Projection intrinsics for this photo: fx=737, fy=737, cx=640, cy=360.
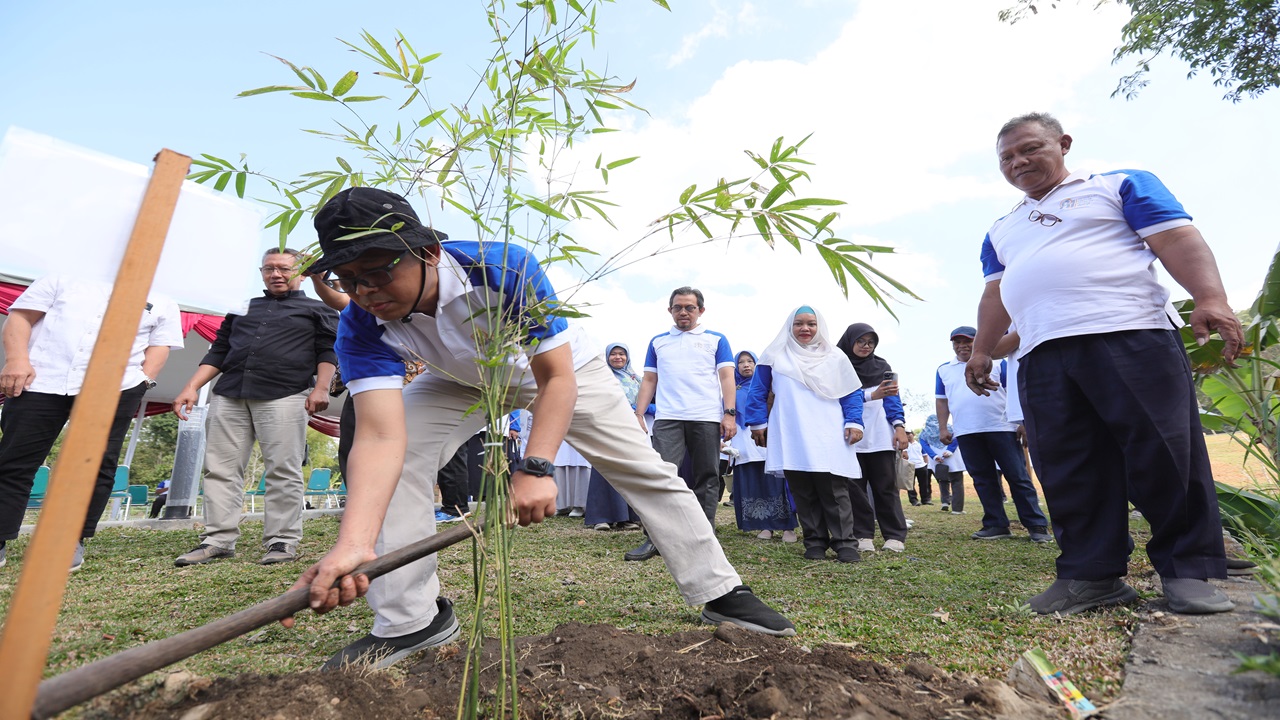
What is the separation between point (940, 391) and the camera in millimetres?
7398

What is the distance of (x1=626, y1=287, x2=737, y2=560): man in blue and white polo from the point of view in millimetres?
5559

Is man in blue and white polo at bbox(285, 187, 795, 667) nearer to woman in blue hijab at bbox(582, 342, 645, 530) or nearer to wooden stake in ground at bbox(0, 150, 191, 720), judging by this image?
wooden stake in ground at bbox(0, 150, 191, 720)

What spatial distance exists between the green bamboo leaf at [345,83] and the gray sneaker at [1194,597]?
9.49ft

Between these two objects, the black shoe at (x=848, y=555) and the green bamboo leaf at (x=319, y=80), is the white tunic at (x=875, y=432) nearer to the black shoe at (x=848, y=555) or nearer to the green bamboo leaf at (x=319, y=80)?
the black shoe at (x=848, y=555)

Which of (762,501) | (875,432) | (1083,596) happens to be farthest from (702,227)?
(762,501)

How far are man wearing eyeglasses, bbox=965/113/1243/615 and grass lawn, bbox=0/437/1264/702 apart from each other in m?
0.27

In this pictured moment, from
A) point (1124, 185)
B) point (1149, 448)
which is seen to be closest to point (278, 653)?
point (1149, 448)

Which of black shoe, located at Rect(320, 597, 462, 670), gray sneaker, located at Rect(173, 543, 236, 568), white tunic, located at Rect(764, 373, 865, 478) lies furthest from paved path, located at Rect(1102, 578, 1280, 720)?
gray sneaker, located at Rect(173, 543, 236, 568)

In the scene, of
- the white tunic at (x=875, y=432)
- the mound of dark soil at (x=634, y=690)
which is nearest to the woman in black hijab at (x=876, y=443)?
the white tunic at (x=875, y=432)

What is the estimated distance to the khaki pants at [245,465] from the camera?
4.50m

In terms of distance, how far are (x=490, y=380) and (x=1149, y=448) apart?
223cm

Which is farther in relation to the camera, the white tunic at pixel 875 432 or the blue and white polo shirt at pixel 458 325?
the white tunic at pixel 875 432

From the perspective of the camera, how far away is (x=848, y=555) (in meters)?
4.71

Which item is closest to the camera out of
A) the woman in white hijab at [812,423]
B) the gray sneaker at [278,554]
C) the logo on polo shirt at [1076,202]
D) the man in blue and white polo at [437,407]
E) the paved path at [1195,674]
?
the paved path at [1195,674]
